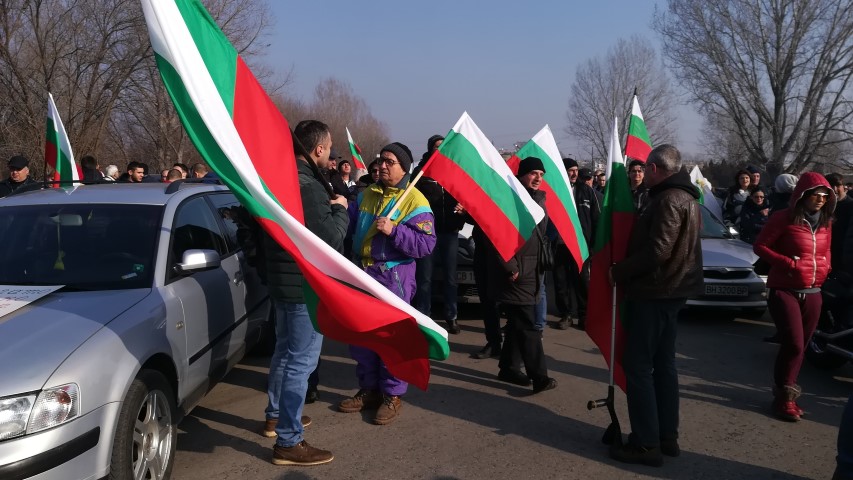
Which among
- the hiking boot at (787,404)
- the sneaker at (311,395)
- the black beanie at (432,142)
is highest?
the black beanie at (432,142)

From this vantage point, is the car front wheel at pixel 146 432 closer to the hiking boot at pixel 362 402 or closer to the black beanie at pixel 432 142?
the hiking boot at pixel 362 402

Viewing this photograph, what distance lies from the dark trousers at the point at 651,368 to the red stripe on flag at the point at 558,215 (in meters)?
1.36

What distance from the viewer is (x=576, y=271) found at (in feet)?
24.7

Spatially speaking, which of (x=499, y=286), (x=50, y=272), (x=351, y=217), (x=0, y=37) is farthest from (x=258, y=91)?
(x=0, y=37)

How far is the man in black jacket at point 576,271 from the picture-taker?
24.6 ft

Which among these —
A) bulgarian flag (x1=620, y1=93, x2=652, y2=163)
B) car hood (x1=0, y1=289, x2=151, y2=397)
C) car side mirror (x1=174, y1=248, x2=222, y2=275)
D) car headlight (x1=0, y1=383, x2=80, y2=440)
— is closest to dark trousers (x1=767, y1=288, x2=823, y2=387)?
bulgarian flag (x1=620, y1=93, x2=652, y2=163)

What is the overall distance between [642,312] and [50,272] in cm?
359

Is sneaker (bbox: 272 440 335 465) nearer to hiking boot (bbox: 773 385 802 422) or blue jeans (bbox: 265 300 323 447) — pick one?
blue jeans (bbox: 265 300 323 447)

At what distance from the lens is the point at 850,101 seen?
25016 mm

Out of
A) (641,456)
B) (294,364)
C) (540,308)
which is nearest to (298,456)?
(294,364)

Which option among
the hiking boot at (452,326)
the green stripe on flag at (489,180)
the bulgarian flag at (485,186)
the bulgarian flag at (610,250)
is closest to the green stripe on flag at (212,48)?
the bulgarian flag at (485,186)

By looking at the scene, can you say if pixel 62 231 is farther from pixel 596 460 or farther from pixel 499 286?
pixel 596 460

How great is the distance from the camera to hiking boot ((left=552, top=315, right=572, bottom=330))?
7.52 metres

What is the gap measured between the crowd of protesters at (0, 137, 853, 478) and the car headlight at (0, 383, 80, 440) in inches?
51.4
